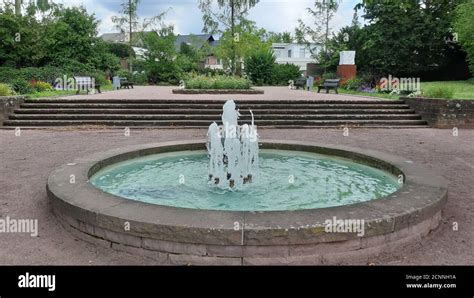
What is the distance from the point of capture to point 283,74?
33.1 metres

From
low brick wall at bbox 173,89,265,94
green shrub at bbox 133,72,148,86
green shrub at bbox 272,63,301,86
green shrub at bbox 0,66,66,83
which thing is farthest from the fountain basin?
green shrub at bbox 133,72,148,86

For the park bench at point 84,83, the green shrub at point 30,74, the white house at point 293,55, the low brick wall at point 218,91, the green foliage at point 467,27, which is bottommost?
the low brick wall at point 218,91

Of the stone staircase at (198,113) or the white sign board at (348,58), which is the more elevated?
the white sign board at (348,58)

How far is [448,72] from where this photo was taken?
3066 centimetres

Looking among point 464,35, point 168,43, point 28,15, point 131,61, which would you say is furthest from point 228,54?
point 464,35

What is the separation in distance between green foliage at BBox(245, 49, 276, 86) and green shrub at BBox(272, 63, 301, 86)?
0.62 m

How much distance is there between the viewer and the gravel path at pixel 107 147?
11.4 ft

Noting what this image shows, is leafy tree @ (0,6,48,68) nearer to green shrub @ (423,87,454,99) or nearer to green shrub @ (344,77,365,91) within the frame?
green shrub @ (344,77,365,91)

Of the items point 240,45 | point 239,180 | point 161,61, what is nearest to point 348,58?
point 240,45

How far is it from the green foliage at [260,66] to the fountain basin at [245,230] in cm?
2797

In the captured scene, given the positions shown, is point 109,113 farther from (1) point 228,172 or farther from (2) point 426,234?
(2) point 426,234

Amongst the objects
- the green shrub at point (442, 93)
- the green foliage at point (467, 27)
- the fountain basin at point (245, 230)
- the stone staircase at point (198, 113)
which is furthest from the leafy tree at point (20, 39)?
the fountain basin at point (245, 230)

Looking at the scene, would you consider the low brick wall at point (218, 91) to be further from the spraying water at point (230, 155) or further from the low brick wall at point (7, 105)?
the spraying water at point (230, 155)

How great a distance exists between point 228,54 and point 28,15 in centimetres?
1534
